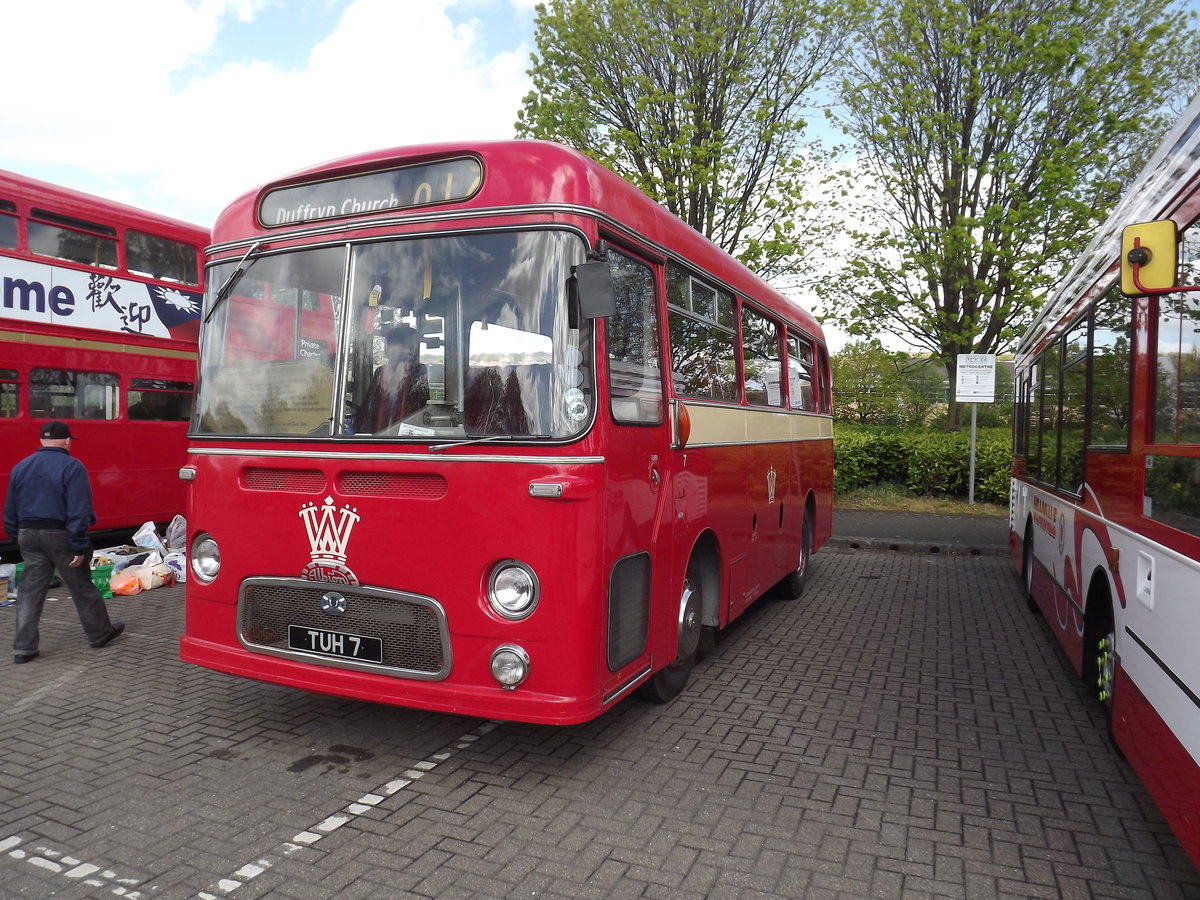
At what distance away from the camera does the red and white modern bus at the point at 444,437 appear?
404 centimetres

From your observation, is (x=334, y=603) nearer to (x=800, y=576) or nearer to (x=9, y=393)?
(x=800, y=576)

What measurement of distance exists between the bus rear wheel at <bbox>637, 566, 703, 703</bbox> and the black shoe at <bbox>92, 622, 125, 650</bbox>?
170 inches

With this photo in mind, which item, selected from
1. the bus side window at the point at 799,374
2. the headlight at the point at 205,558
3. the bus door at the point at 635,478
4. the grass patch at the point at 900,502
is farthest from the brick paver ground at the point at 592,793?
the grass patch at the point at 900,502

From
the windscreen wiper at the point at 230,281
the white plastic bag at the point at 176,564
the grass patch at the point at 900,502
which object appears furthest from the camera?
the grass patch at the point at 900,502

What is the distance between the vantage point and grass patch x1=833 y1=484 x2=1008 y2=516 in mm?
15961

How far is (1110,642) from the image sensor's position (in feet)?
15.8

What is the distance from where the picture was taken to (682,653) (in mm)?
5625

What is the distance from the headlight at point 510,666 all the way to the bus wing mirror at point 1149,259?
288 cm

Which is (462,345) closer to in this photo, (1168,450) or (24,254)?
(1168,450)

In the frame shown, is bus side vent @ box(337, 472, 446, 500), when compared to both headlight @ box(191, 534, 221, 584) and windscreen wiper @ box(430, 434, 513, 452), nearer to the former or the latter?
windscreen wiper @ box(430, 434, 513, 452)

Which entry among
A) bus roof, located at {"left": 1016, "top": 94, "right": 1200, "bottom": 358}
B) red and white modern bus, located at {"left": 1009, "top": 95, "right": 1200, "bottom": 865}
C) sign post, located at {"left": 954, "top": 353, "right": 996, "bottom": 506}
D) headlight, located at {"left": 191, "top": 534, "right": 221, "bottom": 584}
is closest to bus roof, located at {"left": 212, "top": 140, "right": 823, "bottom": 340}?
headlight, located at {"left": 191, "top": 534, "right": 221, "bottom": 584}

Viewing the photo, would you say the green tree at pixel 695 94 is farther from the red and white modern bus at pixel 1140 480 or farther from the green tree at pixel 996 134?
the red and white modern bus at pixel 1140 480

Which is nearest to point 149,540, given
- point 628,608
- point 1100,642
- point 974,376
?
point 628,608

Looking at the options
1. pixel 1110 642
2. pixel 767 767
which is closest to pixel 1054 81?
pixel 1110 642
